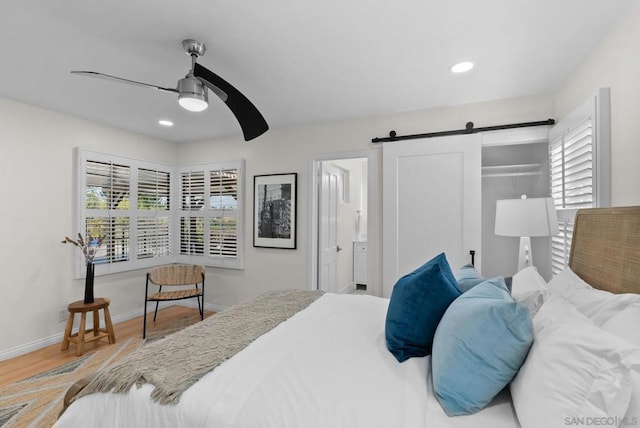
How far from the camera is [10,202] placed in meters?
2.90

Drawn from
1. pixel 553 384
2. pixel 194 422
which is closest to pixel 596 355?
pixel 553 384

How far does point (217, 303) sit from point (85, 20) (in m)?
3.53

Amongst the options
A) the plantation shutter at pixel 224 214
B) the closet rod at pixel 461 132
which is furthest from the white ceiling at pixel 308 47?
the plantation shutter at pixel 224 214

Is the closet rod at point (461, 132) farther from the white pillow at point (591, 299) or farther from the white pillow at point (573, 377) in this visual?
the white pillow at point (573, 377)

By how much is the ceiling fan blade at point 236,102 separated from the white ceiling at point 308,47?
298 mm

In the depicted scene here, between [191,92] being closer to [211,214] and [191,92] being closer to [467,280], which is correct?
[467,280]

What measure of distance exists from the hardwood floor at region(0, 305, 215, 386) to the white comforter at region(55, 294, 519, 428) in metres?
2.21

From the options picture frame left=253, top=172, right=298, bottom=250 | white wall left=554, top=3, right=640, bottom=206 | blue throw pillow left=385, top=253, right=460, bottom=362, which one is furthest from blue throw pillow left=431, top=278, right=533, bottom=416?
picture frame left=253, top=172, right=298, bottom=250

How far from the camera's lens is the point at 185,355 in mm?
1364

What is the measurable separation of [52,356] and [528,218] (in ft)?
14.7

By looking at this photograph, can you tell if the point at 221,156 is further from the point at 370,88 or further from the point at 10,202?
the point at 370,88

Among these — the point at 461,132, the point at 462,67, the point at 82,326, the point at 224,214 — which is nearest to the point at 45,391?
the point at 82,326

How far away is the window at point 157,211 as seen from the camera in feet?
11.8

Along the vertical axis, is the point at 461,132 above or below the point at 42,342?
above
